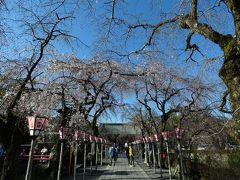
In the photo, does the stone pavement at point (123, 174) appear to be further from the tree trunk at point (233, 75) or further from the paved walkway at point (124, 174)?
the tree trunk at point (233, 75)

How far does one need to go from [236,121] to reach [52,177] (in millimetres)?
11530

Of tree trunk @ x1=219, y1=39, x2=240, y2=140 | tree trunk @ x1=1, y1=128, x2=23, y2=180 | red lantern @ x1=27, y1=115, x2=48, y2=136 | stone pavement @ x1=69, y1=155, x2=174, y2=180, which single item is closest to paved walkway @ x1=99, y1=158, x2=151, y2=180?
stone pavement @ x1=69, y1=155, x2=174, y2=180

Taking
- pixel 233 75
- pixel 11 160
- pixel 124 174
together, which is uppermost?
pixel 233 75

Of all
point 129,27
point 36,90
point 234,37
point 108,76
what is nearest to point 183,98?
point 108,76

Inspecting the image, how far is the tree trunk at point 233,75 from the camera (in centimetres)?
545

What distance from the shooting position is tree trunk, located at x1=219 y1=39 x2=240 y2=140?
545cm

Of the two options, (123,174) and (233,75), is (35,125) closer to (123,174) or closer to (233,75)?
(233,75)

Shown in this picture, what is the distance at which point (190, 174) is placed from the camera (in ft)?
54.2

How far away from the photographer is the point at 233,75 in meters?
5.59

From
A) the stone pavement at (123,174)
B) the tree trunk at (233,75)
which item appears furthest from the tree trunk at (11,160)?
the tree trunk at (233,75)

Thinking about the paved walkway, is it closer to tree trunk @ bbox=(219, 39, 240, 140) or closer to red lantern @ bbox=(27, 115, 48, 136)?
red lantern @ bbox=(27, 115, 48, 136)

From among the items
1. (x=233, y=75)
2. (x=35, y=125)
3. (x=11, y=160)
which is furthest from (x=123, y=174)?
(x=233, y=75)

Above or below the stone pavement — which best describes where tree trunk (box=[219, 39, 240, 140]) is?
above

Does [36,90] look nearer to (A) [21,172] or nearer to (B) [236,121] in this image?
(A) [21,172]
